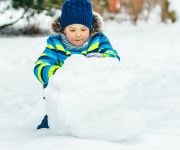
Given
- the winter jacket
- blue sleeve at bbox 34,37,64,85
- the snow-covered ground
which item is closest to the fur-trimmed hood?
the winter jacket

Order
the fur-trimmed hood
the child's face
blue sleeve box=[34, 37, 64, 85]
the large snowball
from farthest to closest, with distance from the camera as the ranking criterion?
the fur-trimmed hood, the child's face, blue sleeve box=[34, 37, 64, 85], the large snowball

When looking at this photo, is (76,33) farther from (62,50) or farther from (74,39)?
(62,50)

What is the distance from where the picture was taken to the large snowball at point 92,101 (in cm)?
314

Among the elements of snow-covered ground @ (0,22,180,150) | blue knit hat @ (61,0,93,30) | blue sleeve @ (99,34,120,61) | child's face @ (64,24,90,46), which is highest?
blue knit hat @ (61,0,93,30)

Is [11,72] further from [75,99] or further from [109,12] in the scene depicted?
[109,12]

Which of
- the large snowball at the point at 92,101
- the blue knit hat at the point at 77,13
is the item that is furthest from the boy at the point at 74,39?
the large snowball at the point at 92,101

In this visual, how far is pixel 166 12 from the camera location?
17.2m

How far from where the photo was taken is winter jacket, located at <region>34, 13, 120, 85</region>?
12.2 feet

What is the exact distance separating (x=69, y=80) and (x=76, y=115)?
217 mm

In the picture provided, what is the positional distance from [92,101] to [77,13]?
0.86 metres

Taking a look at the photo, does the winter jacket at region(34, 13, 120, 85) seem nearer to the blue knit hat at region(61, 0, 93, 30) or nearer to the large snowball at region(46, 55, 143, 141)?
the blue knit hat at region(61, 0, 93, 30)

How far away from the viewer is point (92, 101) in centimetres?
315

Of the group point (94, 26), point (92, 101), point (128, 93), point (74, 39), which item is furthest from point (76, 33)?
point (92, 101)

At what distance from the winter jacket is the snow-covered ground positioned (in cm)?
43
